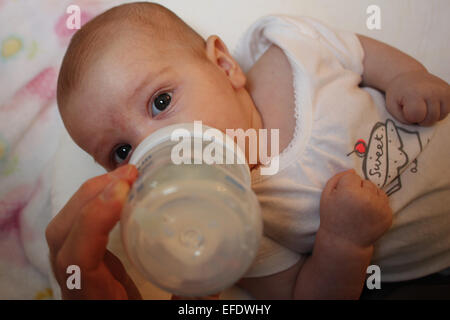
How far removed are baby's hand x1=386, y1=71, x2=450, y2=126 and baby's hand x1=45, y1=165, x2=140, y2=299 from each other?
616mm

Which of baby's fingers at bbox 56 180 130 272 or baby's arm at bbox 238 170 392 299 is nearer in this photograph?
baby's fingers at bbox 56 180 130 272

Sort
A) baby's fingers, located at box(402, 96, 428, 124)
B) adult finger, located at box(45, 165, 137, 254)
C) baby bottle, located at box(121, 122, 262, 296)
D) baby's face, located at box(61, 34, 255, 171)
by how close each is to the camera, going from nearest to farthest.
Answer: baby bottle, located at box(121, 122, 262, 296)
adult finger, located at box(45, 165, 137, 254)
baby's face, located at box(61, 34, 255, 171)
baby's fingers, located at box(402, 96, 428, 124)

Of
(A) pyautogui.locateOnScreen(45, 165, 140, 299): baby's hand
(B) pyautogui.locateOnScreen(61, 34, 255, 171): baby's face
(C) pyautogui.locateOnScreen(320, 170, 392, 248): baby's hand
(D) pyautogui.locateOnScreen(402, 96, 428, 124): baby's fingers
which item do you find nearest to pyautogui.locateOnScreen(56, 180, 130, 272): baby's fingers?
(A) pyautogui.locateOnScreen(45, 165, 140, 299): baby's hand

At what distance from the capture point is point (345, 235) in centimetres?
79

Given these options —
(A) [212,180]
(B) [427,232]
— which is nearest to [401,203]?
(B) [427,232]

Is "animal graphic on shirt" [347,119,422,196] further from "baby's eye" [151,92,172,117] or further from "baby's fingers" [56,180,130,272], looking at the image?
"baby's fingers" [56,180,130,272]

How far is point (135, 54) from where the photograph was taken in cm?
81

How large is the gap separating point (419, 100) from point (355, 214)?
1.00ft

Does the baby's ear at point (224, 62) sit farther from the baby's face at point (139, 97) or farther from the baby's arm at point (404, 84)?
the baby's arm at point (404, 84)

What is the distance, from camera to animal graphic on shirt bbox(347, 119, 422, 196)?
88cm

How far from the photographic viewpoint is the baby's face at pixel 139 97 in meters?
0.77

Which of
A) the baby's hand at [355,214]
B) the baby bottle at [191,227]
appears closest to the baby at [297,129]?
the baby's hand at [355,214]

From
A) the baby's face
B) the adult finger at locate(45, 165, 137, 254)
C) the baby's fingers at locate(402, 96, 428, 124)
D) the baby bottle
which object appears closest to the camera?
the baby bottle
